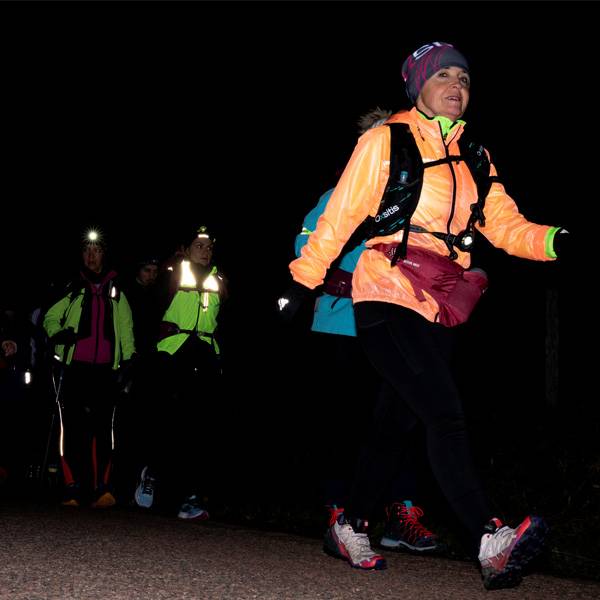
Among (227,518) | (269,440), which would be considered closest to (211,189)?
(269,440)

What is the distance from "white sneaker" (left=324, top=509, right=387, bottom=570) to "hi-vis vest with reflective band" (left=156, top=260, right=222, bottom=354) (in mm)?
2949

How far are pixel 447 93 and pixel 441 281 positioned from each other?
76cm

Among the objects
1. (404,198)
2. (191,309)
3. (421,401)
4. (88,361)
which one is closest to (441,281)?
(404,198)

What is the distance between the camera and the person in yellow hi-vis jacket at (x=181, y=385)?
21.6ft

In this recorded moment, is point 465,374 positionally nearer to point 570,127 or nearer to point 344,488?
point 570,127

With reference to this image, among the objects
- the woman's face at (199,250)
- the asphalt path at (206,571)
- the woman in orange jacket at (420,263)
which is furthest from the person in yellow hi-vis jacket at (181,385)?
the woman in orange jacket at (420,263)

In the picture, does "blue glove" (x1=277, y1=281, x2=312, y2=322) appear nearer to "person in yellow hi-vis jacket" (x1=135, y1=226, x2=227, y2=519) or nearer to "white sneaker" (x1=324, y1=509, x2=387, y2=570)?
"white sneaker" (x1=324, y1=509, x2=387, y2=570)

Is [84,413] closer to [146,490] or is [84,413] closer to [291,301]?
[146,490]

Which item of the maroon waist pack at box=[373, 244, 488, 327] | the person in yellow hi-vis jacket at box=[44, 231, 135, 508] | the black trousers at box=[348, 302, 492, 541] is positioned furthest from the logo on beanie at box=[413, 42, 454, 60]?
the person in yellow hi-vis jacket at box=[44, 231, 135, 508]

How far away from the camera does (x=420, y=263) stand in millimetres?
3566

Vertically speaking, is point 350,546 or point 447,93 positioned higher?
point 447,93

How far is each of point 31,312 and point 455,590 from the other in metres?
5.54

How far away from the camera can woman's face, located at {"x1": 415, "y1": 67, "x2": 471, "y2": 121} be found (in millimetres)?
3738

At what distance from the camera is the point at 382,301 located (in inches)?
142
